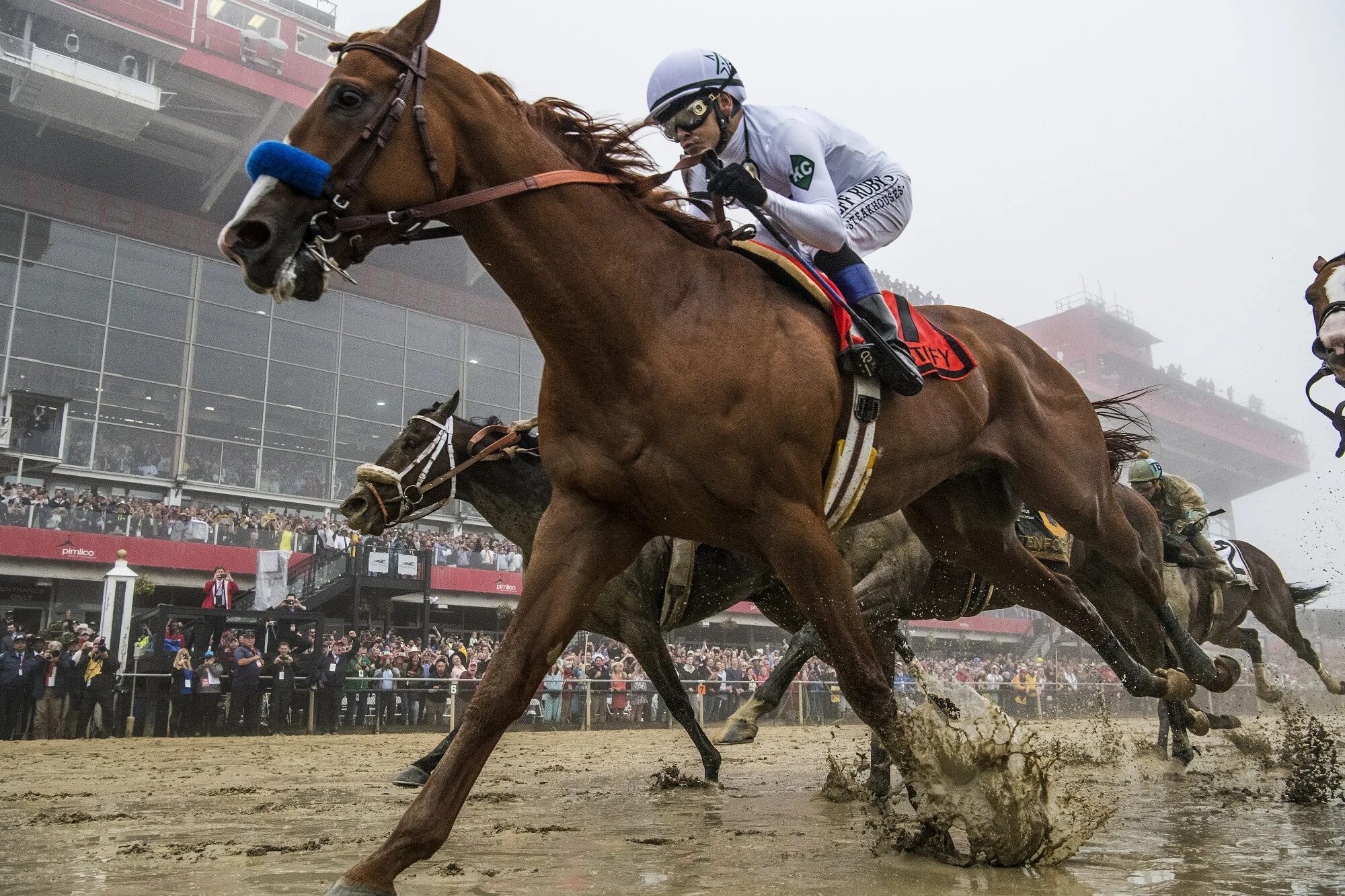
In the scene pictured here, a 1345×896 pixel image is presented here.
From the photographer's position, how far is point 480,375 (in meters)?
41.6

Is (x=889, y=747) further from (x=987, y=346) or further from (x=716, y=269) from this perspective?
(x=987, y=346)

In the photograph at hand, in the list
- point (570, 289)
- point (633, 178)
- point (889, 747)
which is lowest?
point (889, 747)

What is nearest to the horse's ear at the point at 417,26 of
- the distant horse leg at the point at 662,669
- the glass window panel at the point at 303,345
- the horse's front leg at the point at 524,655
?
the horse's front leg at the point at 524,655

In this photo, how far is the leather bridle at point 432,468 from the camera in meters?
7.05

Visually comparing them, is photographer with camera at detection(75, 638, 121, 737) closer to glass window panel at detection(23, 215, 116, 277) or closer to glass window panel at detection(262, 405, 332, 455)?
glass window panel at detection(262, 405, 332, 455)

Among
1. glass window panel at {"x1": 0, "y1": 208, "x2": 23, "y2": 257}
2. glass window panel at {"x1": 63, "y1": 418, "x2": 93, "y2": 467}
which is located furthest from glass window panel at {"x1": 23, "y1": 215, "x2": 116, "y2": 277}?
glass window panel at {"x1": 63, "y1": 418, "x2": 93, "y2": 467}

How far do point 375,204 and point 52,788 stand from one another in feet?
20.3

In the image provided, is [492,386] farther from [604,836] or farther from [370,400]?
[604,836]

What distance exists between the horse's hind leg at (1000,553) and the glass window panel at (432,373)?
35713 mm

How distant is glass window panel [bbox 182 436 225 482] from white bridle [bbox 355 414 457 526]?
27.7 metres

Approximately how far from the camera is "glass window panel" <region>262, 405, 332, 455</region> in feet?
115

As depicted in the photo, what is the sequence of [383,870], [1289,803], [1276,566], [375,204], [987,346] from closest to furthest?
[383,870] < [375,204] < [987,346] < [1289,803] < [1276,566]

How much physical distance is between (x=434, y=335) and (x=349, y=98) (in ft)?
128

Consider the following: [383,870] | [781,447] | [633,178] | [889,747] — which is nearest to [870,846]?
[889,747]
